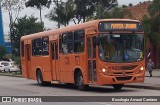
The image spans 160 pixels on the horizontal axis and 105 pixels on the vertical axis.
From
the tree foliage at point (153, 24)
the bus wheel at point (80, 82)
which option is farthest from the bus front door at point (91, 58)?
the tree foliage at point (153, 24)

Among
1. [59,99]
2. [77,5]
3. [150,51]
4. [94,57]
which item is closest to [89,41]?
[94,57]

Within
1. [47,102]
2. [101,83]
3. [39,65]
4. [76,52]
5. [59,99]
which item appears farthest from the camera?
[39,65]

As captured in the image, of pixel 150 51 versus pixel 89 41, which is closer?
pixel 89 41

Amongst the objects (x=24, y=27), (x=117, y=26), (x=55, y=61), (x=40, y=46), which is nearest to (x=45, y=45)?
(x=40, y=46)

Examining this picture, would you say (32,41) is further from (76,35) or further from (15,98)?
(15,98)

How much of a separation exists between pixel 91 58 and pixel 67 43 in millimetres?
2808

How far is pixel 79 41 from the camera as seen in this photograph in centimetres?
2164

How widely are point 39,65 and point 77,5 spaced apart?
3594 centimetres

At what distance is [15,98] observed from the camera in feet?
61.8

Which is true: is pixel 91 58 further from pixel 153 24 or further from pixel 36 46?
pixel 153 24

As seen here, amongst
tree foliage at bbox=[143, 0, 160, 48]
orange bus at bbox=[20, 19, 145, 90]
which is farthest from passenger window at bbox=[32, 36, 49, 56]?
tree foliage at bbox=[143, 0, 160, 48]

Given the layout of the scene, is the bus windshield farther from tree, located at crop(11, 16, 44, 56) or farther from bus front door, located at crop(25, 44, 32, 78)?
tree, located at crop(11, 16, 44, 56)

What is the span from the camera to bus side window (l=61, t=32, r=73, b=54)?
22.6 meters

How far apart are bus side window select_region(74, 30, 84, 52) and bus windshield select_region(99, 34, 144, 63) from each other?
1.65m
